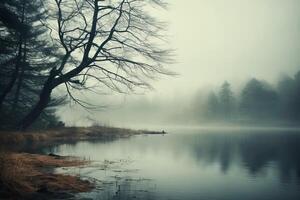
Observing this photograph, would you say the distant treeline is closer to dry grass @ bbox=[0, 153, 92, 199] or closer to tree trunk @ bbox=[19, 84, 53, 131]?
tree trunk @ bbox=[19, 84, 53, 131]

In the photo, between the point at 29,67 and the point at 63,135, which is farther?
the point at 63,135

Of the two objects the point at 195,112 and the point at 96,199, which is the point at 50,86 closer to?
the point at 96,199

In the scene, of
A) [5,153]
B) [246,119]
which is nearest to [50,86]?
[5,153]

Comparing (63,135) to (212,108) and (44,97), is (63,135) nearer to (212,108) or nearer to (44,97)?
(44,97)

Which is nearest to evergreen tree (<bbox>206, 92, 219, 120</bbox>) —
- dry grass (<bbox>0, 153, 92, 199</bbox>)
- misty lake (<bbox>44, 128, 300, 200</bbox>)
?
misty lake (<bbox>44, 128, 300, 200</bbox>)

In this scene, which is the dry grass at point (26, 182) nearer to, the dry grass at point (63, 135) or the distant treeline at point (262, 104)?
the dry grass at point (63, 135)

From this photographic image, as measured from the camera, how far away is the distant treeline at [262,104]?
324ft

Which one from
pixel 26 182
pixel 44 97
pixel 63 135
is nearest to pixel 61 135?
pixel 63 135

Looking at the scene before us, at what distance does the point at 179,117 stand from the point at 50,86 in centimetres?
12147

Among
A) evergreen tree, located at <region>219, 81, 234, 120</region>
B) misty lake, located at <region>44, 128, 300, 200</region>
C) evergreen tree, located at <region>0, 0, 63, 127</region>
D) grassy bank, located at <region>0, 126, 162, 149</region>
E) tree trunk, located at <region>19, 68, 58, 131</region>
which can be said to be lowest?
misty lake, located at <region>44, 128, 300, 200</region>

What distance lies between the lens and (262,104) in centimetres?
10250

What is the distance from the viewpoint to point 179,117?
137750mm

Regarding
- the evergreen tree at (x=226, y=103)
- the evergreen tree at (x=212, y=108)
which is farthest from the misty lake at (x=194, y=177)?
the evergreen tree at (x=212, y=108)

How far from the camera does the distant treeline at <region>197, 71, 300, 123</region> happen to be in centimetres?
9875
